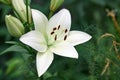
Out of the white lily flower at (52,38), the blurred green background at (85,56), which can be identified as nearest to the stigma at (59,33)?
the white lily flower at (52,38)

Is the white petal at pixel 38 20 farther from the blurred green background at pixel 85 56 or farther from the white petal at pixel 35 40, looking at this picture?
the blurred green background at pixel 85 56

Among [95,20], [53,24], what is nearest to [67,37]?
[53,24]

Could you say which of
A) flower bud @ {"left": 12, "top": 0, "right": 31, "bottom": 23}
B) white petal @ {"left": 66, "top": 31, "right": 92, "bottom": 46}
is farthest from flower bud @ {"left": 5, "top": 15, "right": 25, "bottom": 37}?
white petal @ {"left": 66, "top": 31, "right": 92, "bottom": 46}

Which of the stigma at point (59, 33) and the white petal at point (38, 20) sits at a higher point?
the white petal at point (38, 20)

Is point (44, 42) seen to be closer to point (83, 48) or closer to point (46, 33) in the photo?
point (46, 33)

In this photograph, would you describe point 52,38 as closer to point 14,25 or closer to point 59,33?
point 59,33

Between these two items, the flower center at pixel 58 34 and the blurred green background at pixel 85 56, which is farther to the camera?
the blurred green background at pixel 85 56

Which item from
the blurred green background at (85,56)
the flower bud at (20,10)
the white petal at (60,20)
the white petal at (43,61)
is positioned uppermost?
the flower bud at (20,10)

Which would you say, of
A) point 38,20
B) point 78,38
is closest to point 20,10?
point 38,20
